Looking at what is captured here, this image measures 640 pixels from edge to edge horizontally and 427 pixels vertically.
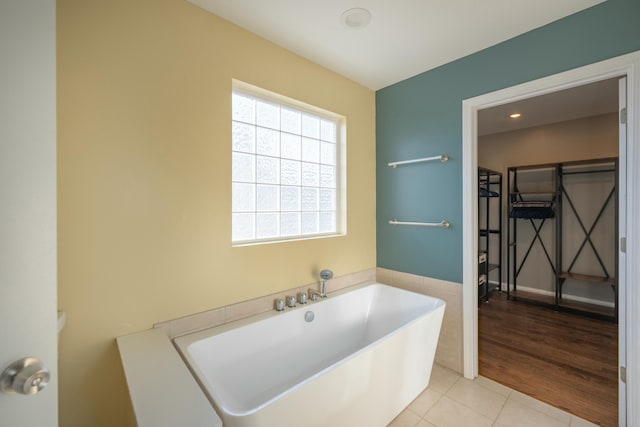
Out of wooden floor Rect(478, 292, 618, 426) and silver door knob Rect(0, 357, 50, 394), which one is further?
wooden floor Rect(478, 292, 618, 426)

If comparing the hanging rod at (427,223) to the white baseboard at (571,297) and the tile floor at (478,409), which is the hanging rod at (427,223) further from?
the white baseboard at (571,297)

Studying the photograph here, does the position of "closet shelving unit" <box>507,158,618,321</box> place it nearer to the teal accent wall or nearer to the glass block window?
the teal accent wall

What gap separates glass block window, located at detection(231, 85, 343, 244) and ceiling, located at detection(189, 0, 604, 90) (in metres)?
0.43

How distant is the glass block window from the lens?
196cm

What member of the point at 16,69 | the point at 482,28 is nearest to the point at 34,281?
the point at 16,69

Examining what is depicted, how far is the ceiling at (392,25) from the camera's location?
165 centimetres

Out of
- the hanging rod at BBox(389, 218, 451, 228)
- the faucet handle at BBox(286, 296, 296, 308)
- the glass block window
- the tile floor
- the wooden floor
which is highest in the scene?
the glass block window

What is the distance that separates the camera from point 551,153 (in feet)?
12.7

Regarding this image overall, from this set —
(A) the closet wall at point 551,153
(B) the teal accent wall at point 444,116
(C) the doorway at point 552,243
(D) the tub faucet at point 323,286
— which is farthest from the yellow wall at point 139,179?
(A) the closet wall at point 551,153

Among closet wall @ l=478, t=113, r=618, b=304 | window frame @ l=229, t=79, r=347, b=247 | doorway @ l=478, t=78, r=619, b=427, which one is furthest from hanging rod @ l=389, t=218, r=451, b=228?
closet wall @ l=478, t=113, r=618, b=304

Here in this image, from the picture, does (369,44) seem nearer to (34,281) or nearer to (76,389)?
(34,281)

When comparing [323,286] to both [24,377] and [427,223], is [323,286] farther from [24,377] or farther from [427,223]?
[24,377]

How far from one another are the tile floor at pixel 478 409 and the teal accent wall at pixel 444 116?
2.66 feet

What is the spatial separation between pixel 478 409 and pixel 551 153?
3.70 meters
